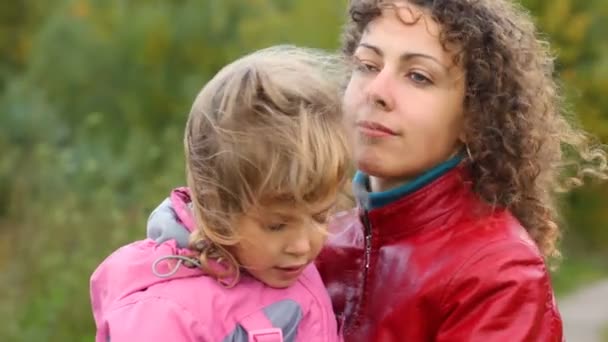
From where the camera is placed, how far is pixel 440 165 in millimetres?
2896

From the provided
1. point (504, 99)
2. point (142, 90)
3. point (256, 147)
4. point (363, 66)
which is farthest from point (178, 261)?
point (142, 90)

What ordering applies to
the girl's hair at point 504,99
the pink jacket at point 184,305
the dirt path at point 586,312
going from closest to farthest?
the pink jacket at point 184,305 < the girl's hair at point 504,99 < the dirt path at point 586,312

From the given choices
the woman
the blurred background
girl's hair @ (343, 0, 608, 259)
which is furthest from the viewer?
the blurred background

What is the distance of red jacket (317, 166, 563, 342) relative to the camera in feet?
8.68

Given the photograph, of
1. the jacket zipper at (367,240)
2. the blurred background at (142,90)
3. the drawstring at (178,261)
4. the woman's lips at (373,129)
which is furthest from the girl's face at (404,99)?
the blurred background at (142,90)

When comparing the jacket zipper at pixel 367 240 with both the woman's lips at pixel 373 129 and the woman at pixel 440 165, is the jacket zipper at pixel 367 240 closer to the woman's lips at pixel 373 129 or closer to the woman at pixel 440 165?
the woman at pixel 440 165

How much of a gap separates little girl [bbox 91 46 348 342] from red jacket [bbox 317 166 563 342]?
0.28m

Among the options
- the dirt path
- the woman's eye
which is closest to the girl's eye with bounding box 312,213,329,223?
the woman's eye

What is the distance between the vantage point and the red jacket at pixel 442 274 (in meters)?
2.64

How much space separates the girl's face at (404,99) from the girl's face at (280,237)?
0.90ft

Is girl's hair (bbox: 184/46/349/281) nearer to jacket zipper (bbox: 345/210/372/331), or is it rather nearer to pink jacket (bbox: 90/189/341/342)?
pink jacket (bbox: 90/189/341/342)

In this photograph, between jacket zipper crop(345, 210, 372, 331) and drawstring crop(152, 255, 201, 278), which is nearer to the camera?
drawstring crop(152, 255, 201, 278)

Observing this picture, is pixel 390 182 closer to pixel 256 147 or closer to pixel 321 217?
pixel 321 217

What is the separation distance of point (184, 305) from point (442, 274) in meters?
0.57
